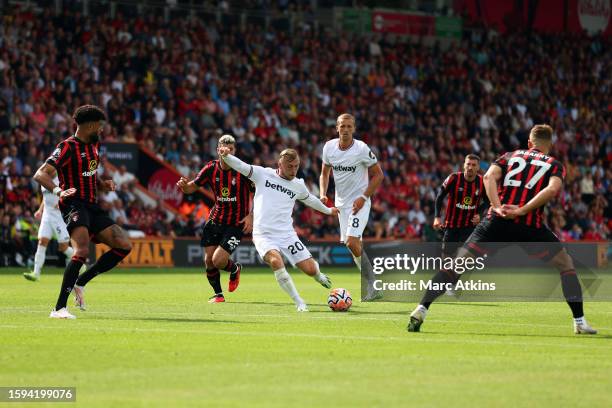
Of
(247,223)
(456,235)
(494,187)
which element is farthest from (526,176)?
(456,235)

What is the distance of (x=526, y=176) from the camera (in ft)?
42.8

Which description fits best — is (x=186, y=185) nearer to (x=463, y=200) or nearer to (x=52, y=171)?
(x=52, y=171)

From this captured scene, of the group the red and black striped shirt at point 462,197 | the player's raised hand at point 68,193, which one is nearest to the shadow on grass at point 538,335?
the player's raised hand at point 68,193

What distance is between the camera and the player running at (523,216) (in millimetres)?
12875

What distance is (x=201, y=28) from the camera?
39.3 meters

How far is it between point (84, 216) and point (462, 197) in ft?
26.4

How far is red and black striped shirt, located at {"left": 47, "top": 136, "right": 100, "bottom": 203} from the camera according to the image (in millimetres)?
14453

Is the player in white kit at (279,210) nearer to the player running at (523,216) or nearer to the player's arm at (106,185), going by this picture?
the player's arm at (106,185)

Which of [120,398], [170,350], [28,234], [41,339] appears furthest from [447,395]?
[28,234]

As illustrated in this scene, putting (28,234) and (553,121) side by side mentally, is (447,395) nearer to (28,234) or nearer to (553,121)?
(28,234)

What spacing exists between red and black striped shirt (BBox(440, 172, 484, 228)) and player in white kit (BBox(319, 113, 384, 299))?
2592 millimetres

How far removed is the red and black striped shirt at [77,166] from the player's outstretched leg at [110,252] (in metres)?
0.45

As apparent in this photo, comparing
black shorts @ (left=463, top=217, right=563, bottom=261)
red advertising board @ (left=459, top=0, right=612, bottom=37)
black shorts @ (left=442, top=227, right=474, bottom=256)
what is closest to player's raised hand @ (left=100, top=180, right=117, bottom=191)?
black shorts @ (left=463, top=217, right=563, bottom=261)

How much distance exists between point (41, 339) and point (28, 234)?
18521mm
